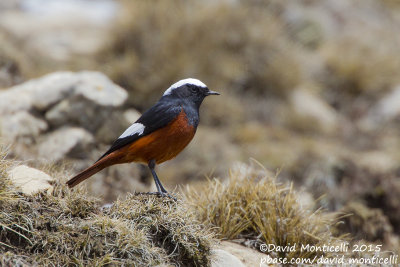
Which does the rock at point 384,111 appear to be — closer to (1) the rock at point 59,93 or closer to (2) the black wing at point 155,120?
(1) the rock at point 59,93

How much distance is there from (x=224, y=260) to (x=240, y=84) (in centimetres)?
832

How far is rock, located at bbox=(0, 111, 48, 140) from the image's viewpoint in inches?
234

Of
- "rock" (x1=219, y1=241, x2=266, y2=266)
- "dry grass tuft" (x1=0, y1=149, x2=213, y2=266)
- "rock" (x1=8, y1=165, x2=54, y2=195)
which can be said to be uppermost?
"rock" (x1=8, y1=165, x2=54, y2=195)

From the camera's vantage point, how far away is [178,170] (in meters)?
8.55

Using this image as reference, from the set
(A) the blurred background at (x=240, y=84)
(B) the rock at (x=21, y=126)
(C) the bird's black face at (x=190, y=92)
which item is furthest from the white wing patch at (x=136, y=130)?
(B) the rock at (x=21, y=126)

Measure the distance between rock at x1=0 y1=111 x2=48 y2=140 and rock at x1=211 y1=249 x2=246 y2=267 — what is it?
136 inches

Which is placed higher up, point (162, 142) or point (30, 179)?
point (162, 142)

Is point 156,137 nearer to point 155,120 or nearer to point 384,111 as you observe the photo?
point 155,120

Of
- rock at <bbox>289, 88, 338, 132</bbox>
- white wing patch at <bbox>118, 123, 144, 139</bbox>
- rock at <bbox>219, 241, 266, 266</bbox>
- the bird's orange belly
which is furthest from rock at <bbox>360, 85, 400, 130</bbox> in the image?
white wing patch at <bbox>118, 123, 144, 139</bbox>

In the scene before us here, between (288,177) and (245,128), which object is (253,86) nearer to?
(245,128)

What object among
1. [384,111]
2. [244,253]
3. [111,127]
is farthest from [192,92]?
[384,111]

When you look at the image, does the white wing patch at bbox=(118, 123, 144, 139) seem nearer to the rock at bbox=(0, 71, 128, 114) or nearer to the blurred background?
the blurred background

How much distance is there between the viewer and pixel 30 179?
3.83 meters

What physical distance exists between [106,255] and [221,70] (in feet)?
27.5
